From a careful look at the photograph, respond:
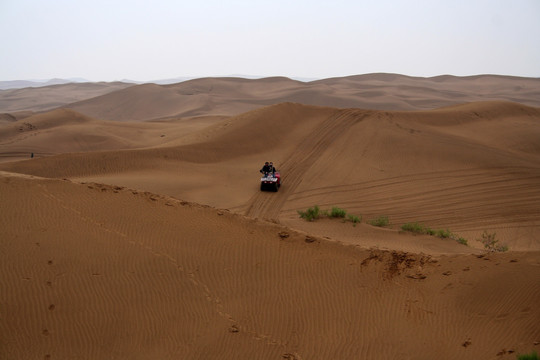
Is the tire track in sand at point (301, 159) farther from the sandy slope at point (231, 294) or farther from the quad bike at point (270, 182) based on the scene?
the sandy slope at point (231, 294)

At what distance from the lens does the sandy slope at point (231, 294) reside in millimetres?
6008

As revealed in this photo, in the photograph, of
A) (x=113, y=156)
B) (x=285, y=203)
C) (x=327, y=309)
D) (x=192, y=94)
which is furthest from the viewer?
(x=192, y=94)

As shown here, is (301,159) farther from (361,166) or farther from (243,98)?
(243,98)

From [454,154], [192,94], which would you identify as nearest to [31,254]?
[454,154]

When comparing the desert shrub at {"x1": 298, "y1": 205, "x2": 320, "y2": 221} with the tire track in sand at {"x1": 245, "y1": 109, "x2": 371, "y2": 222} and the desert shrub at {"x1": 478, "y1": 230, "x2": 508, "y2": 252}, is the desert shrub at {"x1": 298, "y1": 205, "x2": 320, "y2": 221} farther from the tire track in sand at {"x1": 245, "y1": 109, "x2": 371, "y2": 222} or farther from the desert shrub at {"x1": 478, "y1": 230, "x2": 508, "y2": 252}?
the desert shrub at {"x1": 478, "y1": 230, "x2": 508, "y2": 252}

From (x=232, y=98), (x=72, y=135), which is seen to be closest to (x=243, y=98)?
(x=232, y=98)

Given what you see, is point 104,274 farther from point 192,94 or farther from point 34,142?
point 192,94

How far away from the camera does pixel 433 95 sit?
66938mm

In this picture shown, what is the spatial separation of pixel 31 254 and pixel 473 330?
22.3 ft

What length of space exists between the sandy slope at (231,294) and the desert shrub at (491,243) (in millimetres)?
4698

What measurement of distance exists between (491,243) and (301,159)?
33.7 feet

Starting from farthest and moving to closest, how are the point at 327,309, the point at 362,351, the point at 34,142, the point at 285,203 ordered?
the point at 34,142, the point at 285,203, the point at 327,309, the point at 362,351

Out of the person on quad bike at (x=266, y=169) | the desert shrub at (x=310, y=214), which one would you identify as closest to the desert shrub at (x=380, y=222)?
the desert shrub at (x=310, y=214)

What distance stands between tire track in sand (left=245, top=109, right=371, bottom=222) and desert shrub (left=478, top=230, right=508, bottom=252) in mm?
5933
